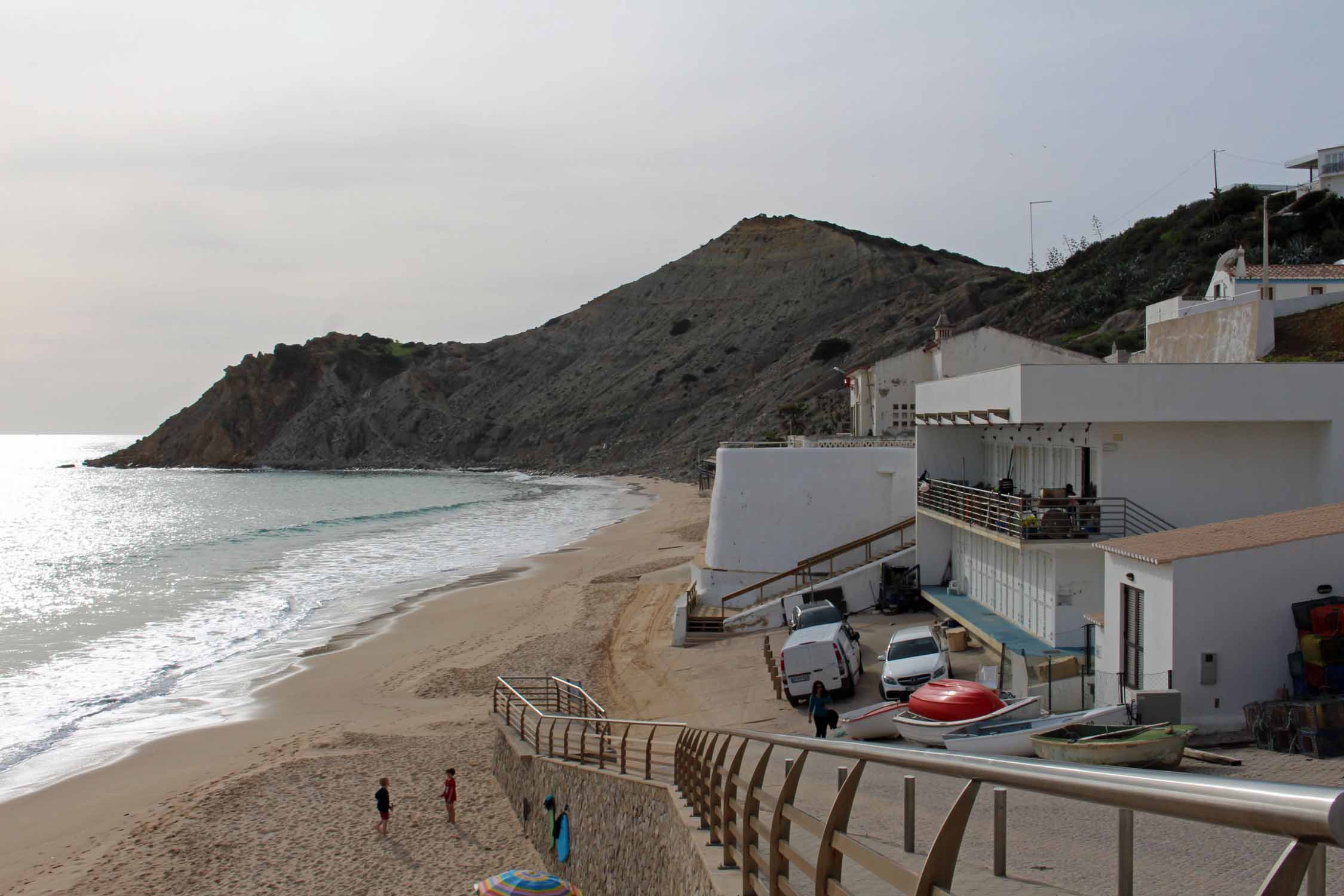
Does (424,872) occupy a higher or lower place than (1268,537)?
lower

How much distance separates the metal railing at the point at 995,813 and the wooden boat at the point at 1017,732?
5.73m

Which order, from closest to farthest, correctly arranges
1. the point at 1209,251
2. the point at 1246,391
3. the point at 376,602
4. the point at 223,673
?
the point at 1246,391 → the point at 223,673 → the point at 376,602 → the point at 1209,251

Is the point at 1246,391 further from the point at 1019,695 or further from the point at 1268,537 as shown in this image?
the point at 1019,695

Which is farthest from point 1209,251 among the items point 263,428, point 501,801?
point 263,428

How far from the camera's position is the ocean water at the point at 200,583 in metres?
22.0

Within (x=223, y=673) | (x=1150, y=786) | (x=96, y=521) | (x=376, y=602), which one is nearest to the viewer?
(x=1150, y=786)

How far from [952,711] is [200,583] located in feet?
119

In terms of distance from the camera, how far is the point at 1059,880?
489cm

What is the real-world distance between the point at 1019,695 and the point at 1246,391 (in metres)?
6.10

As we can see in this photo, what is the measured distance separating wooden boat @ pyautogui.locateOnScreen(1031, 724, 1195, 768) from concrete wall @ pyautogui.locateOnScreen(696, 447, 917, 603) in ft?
51.2

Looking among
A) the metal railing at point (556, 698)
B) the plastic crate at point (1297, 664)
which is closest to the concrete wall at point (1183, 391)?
the plastic crate at point (1297, 664)

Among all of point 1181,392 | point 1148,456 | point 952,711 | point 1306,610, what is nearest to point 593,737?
point 952,711

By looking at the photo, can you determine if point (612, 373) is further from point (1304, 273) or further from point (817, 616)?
point (817, 616)

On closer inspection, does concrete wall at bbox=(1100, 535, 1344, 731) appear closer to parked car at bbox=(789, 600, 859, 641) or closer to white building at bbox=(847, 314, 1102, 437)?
parked car at bbox=(789, 600, 859, 641)
